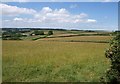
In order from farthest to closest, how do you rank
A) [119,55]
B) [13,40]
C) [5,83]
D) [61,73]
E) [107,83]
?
[13,40], [61,73], [5,83], [107,83], [119,55]

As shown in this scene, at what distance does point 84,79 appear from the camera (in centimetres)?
1115

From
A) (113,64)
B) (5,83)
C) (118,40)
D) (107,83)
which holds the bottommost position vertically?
(5,83)

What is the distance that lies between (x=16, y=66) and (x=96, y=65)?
4418 mm

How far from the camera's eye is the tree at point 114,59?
6.99m

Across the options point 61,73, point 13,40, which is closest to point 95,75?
point 61,73

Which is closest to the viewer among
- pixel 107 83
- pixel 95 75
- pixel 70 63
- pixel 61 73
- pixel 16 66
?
pixel 107 83

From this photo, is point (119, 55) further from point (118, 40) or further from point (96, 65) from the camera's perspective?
point (96, 65)

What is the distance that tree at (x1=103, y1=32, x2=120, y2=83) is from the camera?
699 centimetres

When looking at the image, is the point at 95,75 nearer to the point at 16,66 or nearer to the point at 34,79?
the point at 34,79

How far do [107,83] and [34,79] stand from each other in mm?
4753

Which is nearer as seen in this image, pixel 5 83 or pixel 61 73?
pixel 5 83

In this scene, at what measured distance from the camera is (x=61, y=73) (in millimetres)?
12570

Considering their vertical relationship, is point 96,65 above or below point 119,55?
below

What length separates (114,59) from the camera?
275 inches
